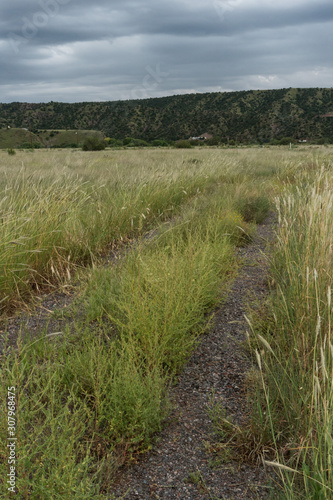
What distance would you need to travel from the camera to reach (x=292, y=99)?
191 feet

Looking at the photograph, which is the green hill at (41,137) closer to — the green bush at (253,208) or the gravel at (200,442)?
the green bush at (253,208)

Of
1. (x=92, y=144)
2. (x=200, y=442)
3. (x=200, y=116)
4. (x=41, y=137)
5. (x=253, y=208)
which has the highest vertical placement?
(x=200, y=116)

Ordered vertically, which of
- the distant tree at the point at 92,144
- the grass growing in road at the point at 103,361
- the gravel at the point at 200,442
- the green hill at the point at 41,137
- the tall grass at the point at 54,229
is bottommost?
the gravel at the point at 200,442

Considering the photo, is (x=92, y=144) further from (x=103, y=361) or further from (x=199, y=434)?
(x=199, y=434)

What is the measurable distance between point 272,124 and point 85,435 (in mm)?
A: 56373

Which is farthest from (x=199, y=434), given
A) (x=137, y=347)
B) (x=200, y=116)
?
(x=200, y=116)

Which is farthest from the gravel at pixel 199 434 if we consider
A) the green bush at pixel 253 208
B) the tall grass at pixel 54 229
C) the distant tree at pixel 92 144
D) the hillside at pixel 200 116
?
the hillside at pixel 200 116

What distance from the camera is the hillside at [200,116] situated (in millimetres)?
52062

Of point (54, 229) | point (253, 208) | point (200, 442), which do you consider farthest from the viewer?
point (253, 208)

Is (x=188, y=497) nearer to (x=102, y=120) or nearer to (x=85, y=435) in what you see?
(x=85, y=435)

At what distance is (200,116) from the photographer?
61.2 m

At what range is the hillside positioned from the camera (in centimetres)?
5206

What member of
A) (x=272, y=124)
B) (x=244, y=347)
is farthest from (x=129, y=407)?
(x=272, y=124)

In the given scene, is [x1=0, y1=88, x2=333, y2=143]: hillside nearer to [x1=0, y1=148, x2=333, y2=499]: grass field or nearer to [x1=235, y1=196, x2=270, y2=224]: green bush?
[x1=235, y1=196, x2=270, y2=224]: green bush
